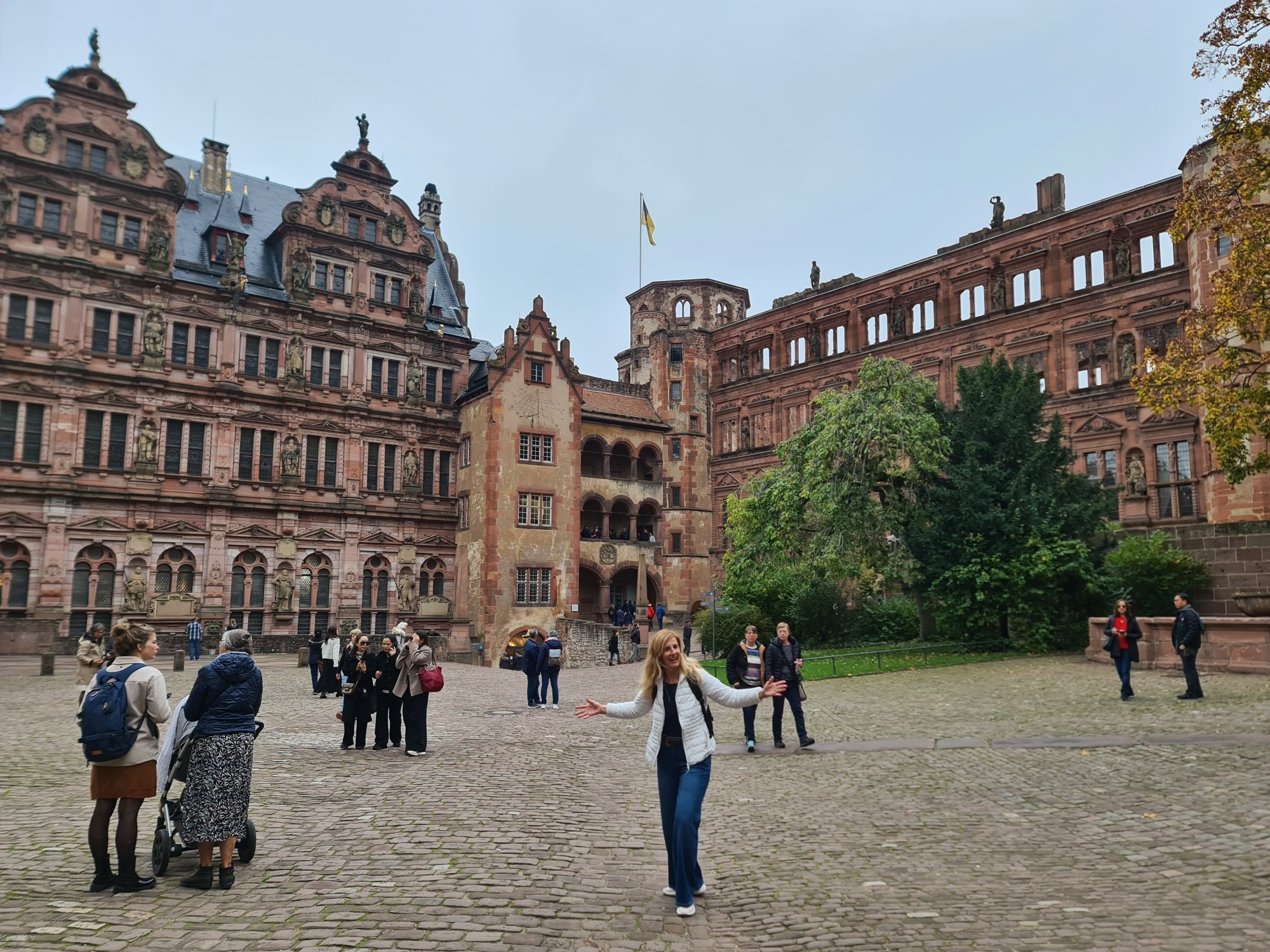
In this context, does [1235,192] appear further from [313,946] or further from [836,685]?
[313,946]

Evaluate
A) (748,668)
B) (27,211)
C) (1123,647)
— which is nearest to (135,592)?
(27,211)

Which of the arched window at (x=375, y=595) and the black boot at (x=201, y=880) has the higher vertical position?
the arched window at (x=375, y=595)

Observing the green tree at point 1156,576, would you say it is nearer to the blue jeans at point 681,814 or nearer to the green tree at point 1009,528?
the green tree at point 1009,528

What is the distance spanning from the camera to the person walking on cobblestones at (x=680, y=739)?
6.49 meters

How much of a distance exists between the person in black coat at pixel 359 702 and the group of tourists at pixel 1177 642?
13.4m

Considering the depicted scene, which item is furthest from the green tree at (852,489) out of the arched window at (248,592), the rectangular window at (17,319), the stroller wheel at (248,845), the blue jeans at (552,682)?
the rectangular window at (17,319)

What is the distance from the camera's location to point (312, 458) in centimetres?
4178

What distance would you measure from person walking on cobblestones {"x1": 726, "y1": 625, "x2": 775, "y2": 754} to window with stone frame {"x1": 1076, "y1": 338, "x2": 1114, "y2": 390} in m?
30.7

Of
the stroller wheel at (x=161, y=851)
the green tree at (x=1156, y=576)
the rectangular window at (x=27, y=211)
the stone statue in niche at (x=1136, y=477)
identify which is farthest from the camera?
the stone statue in niche at (x=1136, y=477)

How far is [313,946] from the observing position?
586 centimetres

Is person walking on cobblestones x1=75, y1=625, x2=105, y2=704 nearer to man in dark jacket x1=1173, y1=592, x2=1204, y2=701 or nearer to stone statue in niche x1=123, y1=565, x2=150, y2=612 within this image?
man in dark jacket x1=1173, y1=592, x2=1204, y2=701

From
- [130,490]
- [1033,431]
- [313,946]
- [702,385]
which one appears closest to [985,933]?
[313,946]

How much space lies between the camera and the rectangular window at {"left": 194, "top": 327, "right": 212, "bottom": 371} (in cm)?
3881

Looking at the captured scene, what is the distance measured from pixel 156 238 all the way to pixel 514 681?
24.6 meters
